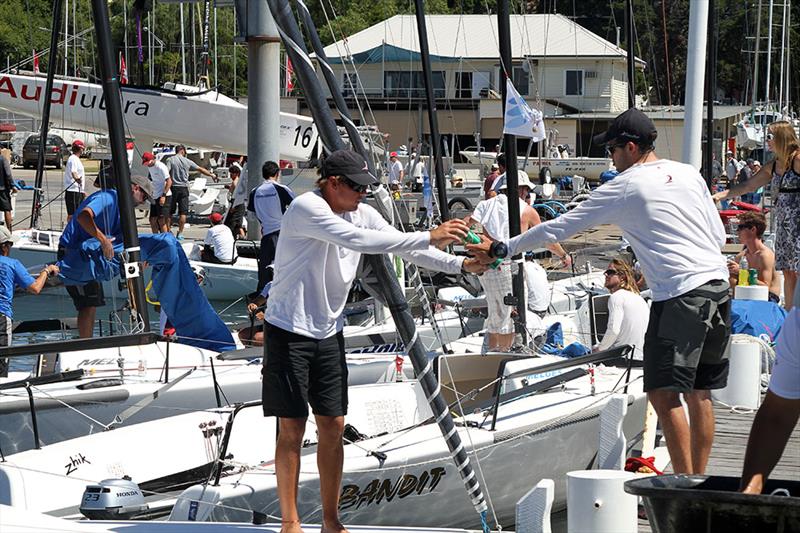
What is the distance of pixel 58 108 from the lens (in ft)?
79.9

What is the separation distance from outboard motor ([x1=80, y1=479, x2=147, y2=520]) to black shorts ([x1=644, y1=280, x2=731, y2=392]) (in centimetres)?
253

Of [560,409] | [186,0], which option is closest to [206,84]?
[186,0]

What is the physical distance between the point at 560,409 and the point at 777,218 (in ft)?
10.7

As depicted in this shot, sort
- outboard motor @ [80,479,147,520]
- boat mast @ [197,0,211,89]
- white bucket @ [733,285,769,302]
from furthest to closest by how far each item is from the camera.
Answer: boat mast @ [197,0,211,89] < white bucket @ [733,285,769,302] < outboard motor @ [80,479,147,520]

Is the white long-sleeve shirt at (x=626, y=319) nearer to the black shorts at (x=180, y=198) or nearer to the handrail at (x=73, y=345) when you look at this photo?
the handrail at (x=73, y=345)

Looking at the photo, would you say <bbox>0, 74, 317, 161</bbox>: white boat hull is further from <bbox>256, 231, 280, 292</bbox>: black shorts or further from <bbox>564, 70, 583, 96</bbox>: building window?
<bbox>564, 70, 583, 96</bbox>: building window

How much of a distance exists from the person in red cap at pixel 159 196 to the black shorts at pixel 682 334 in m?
17.6

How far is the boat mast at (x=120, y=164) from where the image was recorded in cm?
924

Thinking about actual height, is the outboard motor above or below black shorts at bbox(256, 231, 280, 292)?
below

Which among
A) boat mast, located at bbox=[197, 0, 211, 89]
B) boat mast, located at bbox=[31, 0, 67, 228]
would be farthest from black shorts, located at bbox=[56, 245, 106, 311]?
boat mast, located at bbox=[197, 0, 211, 89]

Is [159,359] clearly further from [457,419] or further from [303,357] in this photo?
[303,357]

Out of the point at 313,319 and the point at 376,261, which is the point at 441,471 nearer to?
the point at 376,261

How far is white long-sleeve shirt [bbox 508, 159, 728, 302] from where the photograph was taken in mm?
5352

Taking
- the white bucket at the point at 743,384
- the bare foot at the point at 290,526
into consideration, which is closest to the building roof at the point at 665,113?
the white bucket at the point at 743,384
